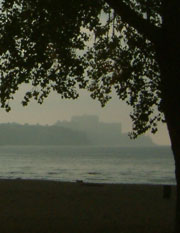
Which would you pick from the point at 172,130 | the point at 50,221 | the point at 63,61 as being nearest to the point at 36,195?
the point at 50,221

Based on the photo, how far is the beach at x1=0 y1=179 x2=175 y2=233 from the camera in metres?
15.3

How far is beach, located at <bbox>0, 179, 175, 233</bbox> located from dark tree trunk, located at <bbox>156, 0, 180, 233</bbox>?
158 inches

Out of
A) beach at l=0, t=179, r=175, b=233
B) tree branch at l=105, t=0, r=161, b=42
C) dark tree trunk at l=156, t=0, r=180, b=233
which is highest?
tree branch at l=105, t=0, r=161, b=42

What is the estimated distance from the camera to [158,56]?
12.5 metres

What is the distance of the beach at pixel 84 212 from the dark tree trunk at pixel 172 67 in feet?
13.1

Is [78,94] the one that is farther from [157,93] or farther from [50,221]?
[50,221]

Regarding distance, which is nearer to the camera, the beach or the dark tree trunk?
the dark tree trunk

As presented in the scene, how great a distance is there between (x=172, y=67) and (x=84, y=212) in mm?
9642

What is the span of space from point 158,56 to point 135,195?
56.7ft

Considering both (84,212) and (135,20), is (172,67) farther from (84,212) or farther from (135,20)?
(84,212)

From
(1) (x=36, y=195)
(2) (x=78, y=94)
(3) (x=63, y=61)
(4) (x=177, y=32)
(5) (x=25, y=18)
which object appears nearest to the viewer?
(4) (x=177, y=32)

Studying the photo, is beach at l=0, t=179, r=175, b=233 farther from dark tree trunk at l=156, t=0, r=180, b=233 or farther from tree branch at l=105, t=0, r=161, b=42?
tree branch at l=105, t=0, r=161, b=42

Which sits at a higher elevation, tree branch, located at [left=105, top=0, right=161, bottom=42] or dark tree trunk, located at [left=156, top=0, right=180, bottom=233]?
tree branch, located at [left=105, top=0, right=161, bottom=42]

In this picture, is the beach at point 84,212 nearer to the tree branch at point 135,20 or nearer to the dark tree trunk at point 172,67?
the dark tree trunk at point 172,67
